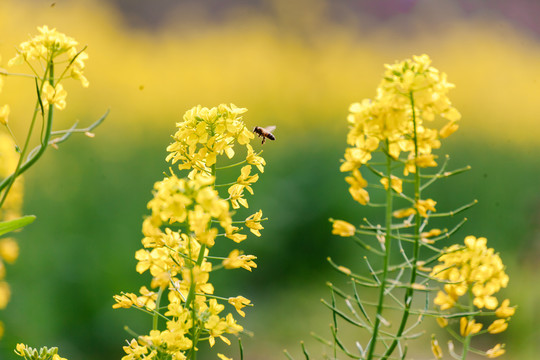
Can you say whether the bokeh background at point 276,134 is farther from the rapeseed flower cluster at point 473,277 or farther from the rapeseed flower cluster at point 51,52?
the rapeseed flower cluster at point 473,277

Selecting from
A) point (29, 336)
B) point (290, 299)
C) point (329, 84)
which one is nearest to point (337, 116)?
point (329, 84)

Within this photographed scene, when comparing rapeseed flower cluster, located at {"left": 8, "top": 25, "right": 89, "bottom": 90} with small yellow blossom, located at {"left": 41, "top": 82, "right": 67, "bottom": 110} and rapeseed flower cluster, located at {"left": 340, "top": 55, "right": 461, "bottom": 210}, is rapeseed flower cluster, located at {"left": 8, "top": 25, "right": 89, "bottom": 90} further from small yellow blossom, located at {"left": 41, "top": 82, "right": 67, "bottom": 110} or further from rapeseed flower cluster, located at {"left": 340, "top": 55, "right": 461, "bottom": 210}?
rapeseed flower cluster, located at {"left": 340, "top": 55, "right": 461, "bottom": 210}

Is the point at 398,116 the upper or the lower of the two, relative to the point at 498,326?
upper

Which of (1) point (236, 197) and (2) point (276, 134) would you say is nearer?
(1) point (236, 197)

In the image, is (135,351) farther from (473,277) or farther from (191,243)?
(473,277)

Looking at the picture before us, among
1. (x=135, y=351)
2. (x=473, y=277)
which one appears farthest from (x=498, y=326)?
(x=135, y=351)

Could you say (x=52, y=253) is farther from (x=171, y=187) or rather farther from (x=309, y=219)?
(x=171, y=187)

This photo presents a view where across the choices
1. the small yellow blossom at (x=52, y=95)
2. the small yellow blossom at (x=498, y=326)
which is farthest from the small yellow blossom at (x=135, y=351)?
the small yellow blossom at (x=498, y=326)
